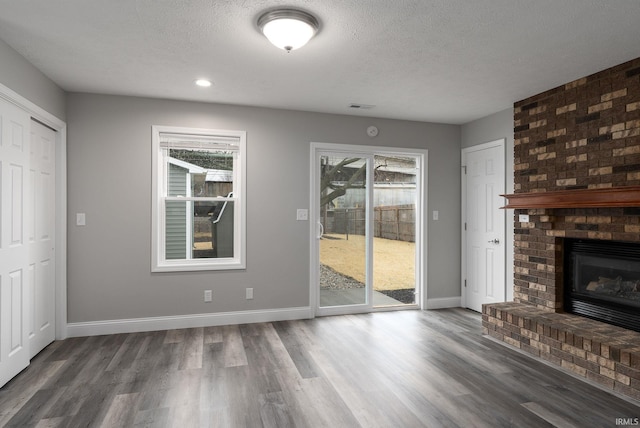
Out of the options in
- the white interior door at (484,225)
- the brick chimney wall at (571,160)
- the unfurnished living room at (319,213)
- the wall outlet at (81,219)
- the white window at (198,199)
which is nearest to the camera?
the unfurnished living room at (319,213)

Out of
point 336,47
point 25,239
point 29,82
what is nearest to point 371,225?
point 336,47

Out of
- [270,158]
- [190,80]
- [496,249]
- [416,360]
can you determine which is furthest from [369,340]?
[190,80]

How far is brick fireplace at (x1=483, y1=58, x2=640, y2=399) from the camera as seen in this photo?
2.85 metres

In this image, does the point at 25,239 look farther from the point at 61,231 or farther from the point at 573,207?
the point at 573,207

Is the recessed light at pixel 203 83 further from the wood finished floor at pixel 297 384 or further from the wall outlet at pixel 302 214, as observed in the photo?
the wood finished floor at pixel 297 384

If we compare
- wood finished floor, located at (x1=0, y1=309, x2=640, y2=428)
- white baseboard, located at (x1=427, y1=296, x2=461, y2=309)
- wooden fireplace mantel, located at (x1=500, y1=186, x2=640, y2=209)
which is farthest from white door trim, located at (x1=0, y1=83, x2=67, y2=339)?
wooden fireplace mantel, located at (x1=500, y1=186, x2=640, y2=209)

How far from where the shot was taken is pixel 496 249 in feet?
14.8

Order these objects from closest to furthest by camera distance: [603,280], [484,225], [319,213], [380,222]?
1. [603,280]
2. [319,213]
3. [484,225]
4. [380,222]

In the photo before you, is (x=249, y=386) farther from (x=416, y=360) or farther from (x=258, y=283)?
(x=258, y=283)

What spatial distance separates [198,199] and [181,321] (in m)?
1.32

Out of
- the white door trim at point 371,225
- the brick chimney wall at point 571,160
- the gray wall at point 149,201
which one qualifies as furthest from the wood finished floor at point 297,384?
the brick chimney wall at point 571,160

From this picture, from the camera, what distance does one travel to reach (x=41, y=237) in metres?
3.42

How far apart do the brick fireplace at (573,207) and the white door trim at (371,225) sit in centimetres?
113

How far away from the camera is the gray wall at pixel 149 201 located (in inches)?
151
